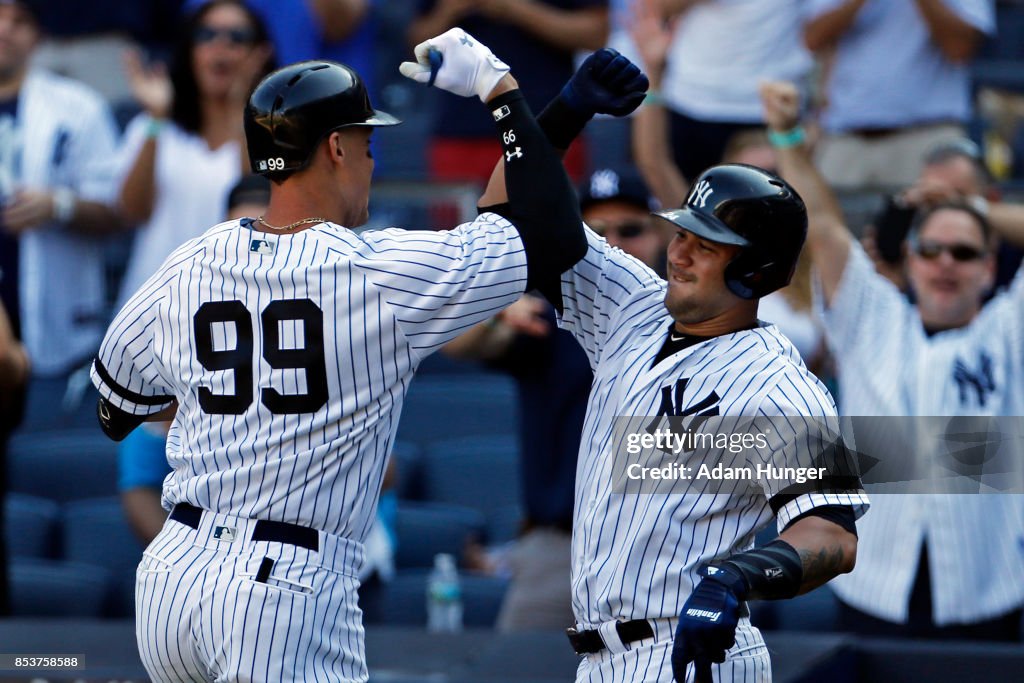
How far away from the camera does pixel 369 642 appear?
4.68 metres

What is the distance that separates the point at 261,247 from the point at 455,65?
536mm

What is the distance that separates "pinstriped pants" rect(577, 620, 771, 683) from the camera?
308 cm

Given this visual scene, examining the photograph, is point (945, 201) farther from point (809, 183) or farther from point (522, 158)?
point (522, 158)

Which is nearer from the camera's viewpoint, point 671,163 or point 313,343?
point 313,343

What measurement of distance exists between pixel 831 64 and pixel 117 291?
3656mm

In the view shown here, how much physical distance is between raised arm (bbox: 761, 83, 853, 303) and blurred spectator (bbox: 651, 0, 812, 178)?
1.15 meters

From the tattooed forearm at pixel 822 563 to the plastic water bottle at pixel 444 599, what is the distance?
2.67 metres

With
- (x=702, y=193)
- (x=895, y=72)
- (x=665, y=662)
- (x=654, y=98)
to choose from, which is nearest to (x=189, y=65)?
(x=654, y=98)

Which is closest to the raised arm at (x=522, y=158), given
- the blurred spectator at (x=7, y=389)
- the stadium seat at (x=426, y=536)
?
the blurred spectator at (x=7, y=389)

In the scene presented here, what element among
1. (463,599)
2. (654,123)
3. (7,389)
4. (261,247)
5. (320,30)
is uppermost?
(320,30)

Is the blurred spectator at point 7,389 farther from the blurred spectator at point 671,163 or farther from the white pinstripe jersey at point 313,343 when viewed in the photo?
the blurred spectator at point 671,163

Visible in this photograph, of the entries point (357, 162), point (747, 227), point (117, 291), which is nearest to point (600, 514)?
point (747, 227)

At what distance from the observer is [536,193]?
308 centimetres

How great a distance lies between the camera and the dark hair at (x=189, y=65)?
602 cm
